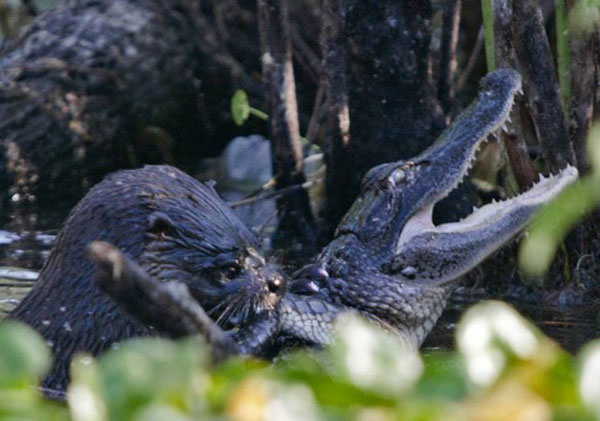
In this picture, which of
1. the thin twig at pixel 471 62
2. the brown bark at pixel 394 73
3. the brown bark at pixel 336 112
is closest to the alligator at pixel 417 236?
the brown bark at pixel 394 73

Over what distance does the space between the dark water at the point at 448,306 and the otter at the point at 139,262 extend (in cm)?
152

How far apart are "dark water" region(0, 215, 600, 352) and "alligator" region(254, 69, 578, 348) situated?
1.81ft

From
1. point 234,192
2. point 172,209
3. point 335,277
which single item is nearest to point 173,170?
point 172,209

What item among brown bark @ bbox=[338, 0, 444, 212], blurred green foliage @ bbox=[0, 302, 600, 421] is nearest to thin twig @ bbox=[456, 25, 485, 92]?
brown bark @ bbox=[338, 0, 444, 212]

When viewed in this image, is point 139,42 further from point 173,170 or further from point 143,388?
point 143,388

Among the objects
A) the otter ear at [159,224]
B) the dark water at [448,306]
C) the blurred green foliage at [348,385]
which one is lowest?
the dark water at [448,306]

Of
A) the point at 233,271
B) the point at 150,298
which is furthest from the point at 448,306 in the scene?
the point at 150,298

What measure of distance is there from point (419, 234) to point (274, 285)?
3.37 ft

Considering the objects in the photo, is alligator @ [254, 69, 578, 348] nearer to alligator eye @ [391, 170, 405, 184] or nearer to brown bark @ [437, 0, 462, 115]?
alligator eye @ [391, 170, 405, 184]

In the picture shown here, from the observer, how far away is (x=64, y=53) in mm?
8844

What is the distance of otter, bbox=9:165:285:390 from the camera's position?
406 centimetres

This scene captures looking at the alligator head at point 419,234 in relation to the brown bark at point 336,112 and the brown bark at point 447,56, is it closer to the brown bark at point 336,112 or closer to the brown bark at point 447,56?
the brown bark at point 447,56

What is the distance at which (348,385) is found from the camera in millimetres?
1672

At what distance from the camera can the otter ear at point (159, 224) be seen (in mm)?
4070
